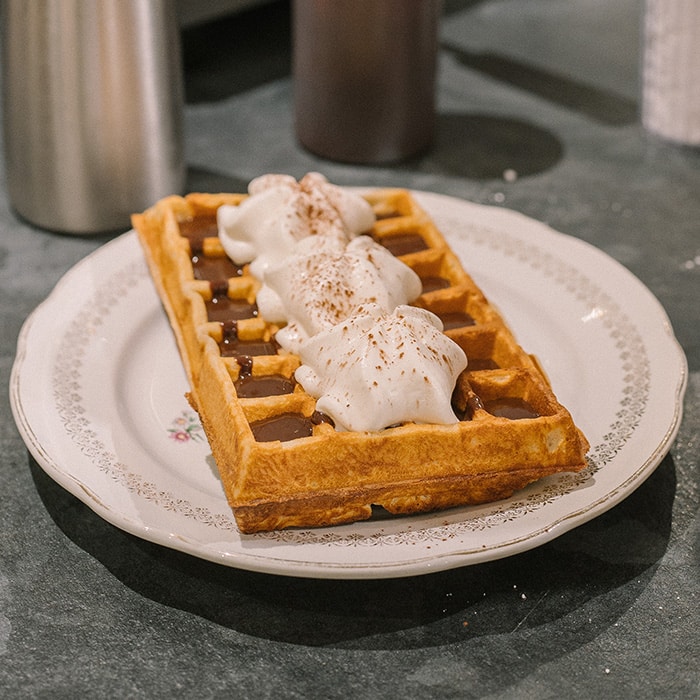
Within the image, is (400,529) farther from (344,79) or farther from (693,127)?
(693,127)

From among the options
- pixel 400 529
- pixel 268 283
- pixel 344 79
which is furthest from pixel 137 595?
pixel 344 79

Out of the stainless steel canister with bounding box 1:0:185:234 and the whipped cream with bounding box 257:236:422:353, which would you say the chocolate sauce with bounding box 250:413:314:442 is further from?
the stainless steel canister with bounding box 1:0:185:234

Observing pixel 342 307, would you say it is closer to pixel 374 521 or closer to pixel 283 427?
pixel 283 427

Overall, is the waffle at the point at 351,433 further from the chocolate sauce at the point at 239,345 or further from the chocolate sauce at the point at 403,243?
the chocolate sauce at the point at 403,243

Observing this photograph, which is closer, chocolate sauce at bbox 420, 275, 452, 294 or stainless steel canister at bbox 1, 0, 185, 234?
chocolate sauce at bbox 420, 275, 452, 294

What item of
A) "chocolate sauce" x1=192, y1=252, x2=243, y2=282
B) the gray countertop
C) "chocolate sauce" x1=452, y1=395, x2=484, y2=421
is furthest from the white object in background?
"chocolate sauce" x1=452, y1=395, x2=484, y2=421

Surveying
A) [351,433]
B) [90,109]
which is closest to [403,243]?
[351,433]
